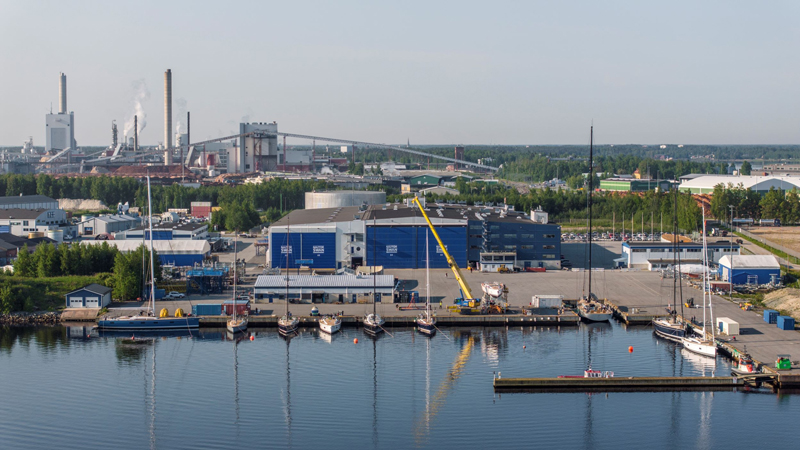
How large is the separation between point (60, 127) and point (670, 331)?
5747 cm

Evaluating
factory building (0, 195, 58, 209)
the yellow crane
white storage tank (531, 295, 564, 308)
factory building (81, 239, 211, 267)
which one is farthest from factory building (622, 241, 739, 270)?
factory building (0, 195, 58, 209)

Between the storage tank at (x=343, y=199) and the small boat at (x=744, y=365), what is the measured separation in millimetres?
17134

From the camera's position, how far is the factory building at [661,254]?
2034 cm

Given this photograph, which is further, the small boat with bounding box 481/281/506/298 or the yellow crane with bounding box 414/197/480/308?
the small boat with bounding box 481/281/506/298

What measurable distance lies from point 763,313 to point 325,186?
25.5 metres

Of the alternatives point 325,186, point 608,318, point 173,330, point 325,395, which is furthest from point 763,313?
point 325,186

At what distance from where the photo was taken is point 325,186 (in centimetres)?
3869

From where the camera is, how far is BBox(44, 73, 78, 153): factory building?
6319 cm

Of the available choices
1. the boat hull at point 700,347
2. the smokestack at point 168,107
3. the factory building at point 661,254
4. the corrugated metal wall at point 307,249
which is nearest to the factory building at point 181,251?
the corrugated metal wall at point 307,249

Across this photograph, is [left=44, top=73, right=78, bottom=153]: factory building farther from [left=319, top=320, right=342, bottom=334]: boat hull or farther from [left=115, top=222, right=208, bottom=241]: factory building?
[left=319, top=320, right=342, bottom=334]: boat hull

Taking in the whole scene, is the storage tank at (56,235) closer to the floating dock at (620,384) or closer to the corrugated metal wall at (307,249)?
the corrugated metal wall at (307,249)

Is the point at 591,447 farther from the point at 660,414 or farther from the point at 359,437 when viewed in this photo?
the point at 359,437

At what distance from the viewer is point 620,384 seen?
11.8 metres

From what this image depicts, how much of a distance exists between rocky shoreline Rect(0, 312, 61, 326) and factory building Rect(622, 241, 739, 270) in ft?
41.1
